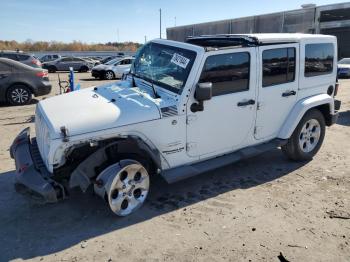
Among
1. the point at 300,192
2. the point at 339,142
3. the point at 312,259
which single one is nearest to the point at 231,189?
Result: the point at 300,192

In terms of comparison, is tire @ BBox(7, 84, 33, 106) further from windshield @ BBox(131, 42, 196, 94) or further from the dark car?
windshield @ BBox(131, 42, 196, 94)

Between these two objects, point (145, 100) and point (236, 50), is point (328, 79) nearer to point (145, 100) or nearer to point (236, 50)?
point (236, 50)

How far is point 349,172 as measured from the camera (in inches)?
219

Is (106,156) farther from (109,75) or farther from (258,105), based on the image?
(109,75)

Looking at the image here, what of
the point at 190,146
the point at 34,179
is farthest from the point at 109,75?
the point at 34,179

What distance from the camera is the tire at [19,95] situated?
37.1 feet

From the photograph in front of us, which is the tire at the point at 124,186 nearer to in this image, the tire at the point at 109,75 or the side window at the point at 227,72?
the side window at the point at 227,72

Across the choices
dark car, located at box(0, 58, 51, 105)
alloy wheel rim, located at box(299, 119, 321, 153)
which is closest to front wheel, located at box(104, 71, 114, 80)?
dark car, located at box(0, 58, 51, 105)

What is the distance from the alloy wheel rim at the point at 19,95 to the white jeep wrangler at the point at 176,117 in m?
7.29

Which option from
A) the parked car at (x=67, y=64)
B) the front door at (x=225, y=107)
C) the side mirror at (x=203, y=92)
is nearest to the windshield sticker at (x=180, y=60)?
the front door at (x=225, y=107)

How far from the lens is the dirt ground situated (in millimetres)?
3510

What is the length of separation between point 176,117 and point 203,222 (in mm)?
1324

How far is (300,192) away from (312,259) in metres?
1.56

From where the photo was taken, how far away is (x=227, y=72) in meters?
4.61
